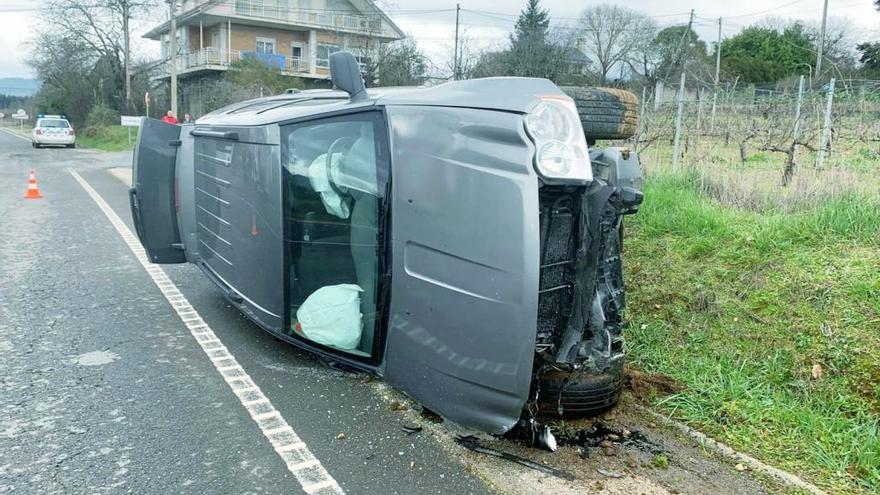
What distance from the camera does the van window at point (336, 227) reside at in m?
3.41

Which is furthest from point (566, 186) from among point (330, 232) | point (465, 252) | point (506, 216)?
point (330, 232)

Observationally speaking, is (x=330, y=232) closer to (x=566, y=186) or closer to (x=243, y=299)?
(x=243, y=299)

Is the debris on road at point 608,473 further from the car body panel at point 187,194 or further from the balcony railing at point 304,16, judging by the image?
the balcony railing at point 304,16

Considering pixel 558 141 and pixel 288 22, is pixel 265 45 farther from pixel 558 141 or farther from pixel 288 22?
pixel 558 141

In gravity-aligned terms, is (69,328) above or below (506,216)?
below

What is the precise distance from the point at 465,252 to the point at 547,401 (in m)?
1.04

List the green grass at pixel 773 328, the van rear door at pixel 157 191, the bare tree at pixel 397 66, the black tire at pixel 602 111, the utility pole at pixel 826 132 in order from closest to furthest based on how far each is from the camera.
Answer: the green grass at pixel 773 328 < the black tire at pixel 602 111 < the van rear door at pixel 157 191 < the utility pole at pixel 826 132 < the bare tree at pixel 397 66

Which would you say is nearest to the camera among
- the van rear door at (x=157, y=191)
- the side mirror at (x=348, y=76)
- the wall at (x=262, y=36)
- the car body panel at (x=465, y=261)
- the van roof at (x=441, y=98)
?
the car body panel at (x=465, y=261)

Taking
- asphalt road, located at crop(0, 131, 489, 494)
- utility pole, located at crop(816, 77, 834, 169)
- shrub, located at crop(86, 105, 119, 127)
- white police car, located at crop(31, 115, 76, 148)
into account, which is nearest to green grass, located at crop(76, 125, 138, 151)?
shrub, located at crop(86, 105, 119, 127)

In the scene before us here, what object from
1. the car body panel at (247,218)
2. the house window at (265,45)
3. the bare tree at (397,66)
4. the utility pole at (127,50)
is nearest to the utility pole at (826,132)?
the car body panel at (247,218)

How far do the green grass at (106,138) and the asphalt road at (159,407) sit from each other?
27.3m

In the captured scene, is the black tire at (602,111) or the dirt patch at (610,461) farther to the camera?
the black tire at (602,111)

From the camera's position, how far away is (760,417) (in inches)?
136

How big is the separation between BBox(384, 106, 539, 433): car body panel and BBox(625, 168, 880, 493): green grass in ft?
4.63
